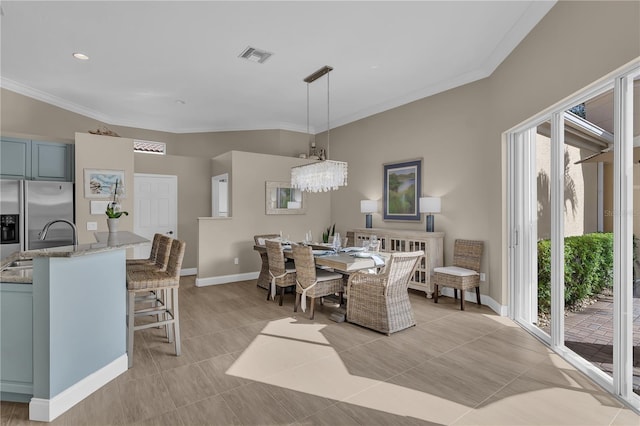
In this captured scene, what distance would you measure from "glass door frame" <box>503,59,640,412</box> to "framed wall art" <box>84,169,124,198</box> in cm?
555

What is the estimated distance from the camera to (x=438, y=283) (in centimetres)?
448

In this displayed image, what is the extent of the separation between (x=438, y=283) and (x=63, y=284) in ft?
13.4

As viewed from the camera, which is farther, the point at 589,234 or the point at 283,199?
the point at 283,199

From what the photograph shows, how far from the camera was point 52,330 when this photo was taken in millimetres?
2047

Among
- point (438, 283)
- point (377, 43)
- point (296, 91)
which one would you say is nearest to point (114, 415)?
point (438, 283)

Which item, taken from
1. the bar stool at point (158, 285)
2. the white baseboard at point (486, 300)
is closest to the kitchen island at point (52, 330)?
the bar stool at point (158, 285)

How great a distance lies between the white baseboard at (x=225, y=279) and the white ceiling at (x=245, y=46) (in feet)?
10.2

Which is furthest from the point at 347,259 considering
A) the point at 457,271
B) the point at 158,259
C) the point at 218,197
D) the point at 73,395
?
the point at 218,197

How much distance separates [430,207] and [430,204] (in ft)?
0.15

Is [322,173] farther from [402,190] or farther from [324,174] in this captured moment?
[402,190]

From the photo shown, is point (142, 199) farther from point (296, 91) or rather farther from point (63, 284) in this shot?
point (63, 284)

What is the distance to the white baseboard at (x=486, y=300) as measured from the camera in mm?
3980

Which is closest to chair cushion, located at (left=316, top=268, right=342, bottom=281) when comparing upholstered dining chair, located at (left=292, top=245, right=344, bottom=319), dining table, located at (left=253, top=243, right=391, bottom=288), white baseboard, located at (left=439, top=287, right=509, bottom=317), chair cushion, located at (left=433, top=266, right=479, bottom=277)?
upholstered dining chair, located at (left=292, top=245, right=344, bottom=319)

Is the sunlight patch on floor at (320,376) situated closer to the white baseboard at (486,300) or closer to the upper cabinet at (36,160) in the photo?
the white baseboard at (486,300)
